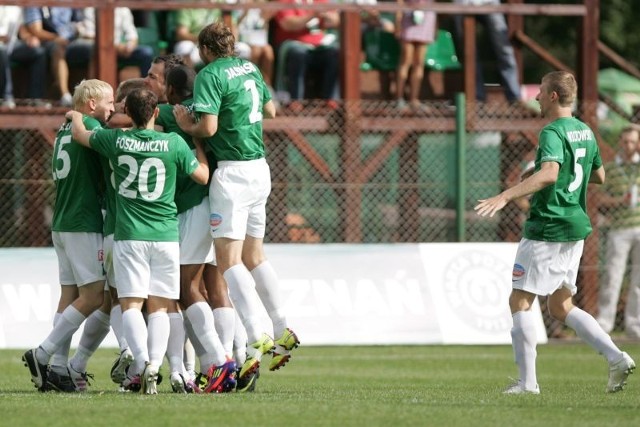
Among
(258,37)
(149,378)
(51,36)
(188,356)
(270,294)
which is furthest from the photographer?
(258,37)

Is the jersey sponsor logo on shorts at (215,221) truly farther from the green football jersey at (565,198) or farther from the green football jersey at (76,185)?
the green football jersey at (565,198)

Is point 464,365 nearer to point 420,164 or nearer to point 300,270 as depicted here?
point 300,270

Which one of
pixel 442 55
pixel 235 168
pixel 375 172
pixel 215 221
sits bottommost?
pixel 375 172

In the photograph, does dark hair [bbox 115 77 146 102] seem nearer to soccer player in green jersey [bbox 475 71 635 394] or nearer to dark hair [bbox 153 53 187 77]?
dark hair [bbox 153 53 187 77]

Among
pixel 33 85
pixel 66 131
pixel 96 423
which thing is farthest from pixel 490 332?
pixel 96 423

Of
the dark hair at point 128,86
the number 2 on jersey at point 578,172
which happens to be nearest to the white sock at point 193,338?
the dark hair at point 128,86

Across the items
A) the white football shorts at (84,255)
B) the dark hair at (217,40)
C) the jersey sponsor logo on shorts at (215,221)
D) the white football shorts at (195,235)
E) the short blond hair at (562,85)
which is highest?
the dark hair at (217,40)

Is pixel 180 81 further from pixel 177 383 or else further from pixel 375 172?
pixel 375 172

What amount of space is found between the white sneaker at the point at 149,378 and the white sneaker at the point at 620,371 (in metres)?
3.09

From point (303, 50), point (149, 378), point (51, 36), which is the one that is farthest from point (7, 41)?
point (149, 378)

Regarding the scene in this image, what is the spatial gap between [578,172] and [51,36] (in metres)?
8.61

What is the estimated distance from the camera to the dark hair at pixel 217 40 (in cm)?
987

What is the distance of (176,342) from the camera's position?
9867 mm

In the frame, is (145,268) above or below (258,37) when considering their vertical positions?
above
